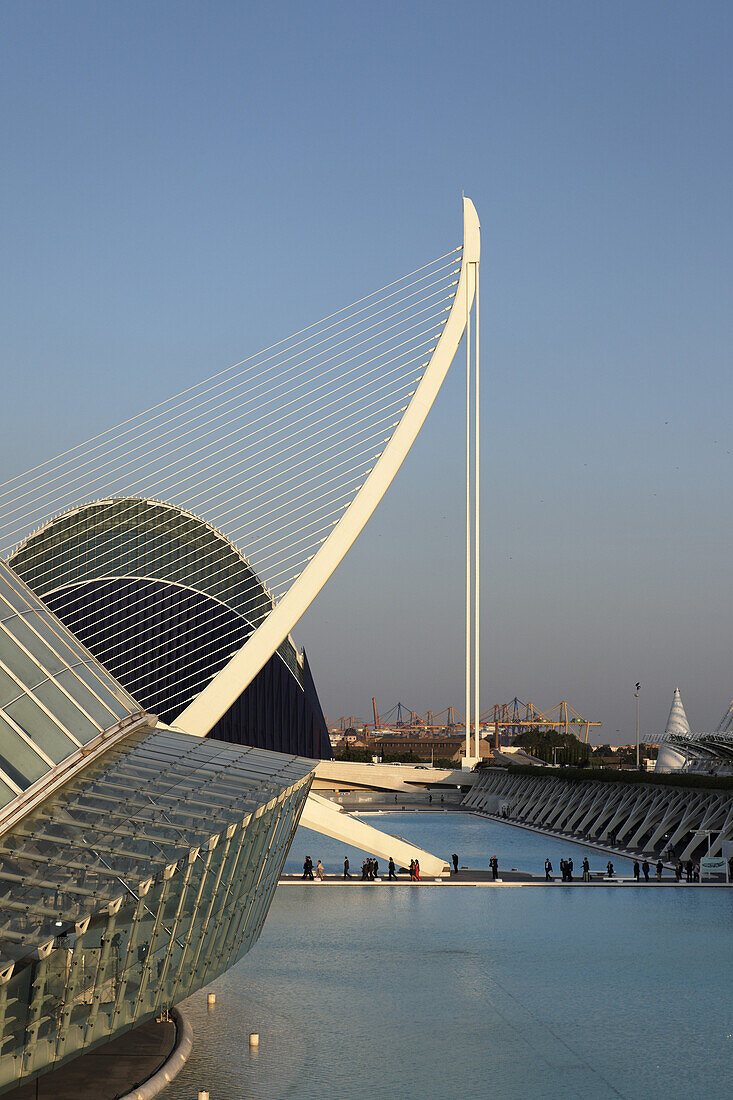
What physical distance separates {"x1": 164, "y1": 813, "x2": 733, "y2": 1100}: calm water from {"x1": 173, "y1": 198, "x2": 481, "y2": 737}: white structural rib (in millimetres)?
5410

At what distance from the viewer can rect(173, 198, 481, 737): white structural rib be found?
1118 inches

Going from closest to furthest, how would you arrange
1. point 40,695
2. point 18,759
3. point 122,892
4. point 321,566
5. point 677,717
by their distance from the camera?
point 122,892, point 18,759, point 40,695, point 321,566, point 677,717

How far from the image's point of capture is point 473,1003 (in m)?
19.5

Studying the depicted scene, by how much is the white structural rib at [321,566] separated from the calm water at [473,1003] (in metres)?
5.41

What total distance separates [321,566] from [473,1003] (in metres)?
12.3

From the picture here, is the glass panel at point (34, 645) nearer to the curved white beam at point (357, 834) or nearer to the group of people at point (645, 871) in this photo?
the curved white beam at point (357, 834)

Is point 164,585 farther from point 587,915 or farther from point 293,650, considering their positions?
point 587,915

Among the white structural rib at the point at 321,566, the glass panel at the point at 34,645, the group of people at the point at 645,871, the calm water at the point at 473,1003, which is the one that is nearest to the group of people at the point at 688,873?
the group of people at the point at 645,871

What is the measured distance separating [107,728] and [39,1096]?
4.57 m

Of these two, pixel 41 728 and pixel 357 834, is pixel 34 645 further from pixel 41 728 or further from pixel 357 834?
pixel 357 834

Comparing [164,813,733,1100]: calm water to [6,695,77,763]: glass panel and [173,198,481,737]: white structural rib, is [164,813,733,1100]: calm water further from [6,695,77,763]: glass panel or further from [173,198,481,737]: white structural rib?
[173,198,481,737]: white structural rib

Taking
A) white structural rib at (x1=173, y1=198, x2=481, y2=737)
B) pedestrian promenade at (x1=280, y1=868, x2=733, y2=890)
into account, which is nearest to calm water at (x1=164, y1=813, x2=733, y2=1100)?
pedestrian promenade at (x1=280, y1=868, x2=733, y2=890)

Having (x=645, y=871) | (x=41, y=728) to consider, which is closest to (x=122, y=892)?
(x=41, y=728)

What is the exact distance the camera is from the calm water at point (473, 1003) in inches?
607
